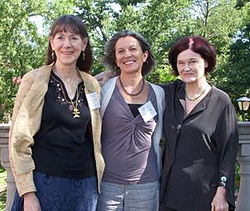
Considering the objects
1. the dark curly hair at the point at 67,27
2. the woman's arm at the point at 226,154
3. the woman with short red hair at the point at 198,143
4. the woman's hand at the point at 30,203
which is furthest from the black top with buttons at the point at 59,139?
the woman's arm at the point at 226,154

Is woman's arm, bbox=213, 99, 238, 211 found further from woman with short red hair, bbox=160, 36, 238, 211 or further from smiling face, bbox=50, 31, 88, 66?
smiling face, bbox=50, 31, 88, 66

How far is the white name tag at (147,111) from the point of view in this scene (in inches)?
101

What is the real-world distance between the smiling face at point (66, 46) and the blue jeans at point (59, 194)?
0.66 m

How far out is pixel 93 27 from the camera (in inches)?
928

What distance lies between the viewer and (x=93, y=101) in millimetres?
2406

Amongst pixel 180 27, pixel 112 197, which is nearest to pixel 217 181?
pixel 112 197

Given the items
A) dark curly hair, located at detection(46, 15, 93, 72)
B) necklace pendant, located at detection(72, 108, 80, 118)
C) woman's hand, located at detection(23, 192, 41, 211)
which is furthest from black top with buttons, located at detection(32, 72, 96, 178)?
dark curly hair, located at detection(46, 15, 93, 72)

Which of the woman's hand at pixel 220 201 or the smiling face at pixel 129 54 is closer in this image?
the woman's hand at pixel 220 201

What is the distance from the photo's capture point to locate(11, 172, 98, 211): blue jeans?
2.20 metres

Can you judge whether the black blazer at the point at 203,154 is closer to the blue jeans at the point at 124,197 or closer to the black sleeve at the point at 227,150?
the black sleeve at the point at 227,150

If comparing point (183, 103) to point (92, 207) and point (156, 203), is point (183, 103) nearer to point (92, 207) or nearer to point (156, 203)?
point (156, 203)

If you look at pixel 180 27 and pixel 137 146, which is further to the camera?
pixel 180 27

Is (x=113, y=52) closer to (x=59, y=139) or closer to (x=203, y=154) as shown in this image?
(x=59, y=139)

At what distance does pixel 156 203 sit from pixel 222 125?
2.27ft
